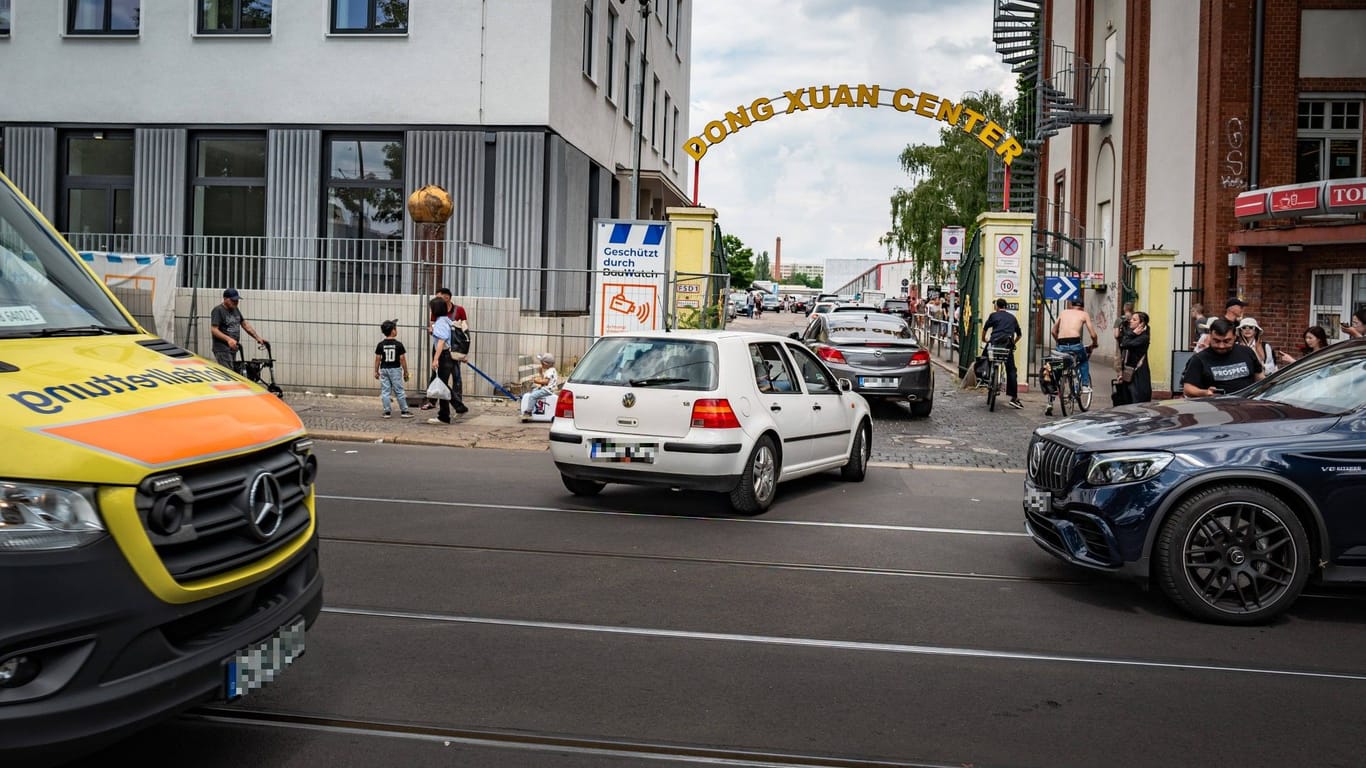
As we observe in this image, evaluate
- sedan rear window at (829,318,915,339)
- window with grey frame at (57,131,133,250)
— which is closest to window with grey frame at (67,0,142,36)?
window with grey frame at (57,131,133,250)

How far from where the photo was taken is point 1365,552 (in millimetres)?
6523

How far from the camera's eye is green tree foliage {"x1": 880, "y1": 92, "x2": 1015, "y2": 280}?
50.5 m

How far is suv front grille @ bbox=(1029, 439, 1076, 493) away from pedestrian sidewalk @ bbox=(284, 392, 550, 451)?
7.96 metres

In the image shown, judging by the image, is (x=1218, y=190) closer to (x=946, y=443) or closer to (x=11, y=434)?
(x=946, y=443)

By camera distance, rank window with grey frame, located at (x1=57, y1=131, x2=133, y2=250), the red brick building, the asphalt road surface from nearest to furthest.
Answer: the asphalt road surface, window with grey frame, located at (x1=57, y1=131, x2=133, y2=250), the red brick building

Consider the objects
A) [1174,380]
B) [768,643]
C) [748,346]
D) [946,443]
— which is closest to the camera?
[768,643]

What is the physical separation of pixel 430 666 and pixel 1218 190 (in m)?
22.9

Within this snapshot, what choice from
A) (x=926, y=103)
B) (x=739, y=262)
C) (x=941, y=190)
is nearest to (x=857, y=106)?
(x=926, y=103)

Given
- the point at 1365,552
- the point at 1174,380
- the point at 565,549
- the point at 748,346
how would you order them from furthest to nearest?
the point at 1174,380
the point at 748,346
the point at 565,549
the point at 1365,552

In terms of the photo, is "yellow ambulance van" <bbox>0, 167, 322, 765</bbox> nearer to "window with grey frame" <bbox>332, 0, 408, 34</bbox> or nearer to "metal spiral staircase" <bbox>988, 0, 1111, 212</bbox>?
"window with grey frame" <bbox>332, 0, 408, 34</bbox>

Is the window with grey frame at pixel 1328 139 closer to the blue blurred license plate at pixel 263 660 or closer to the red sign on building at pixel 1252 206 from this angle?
the red sign on building at pixel 1252 206

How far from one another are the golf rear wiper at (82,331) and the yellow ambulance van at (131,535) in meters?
0.01

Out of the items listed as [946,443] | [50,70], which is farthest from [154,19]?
[946,443]

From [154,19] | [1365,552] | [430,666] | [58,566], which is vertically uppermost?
[154,19]
